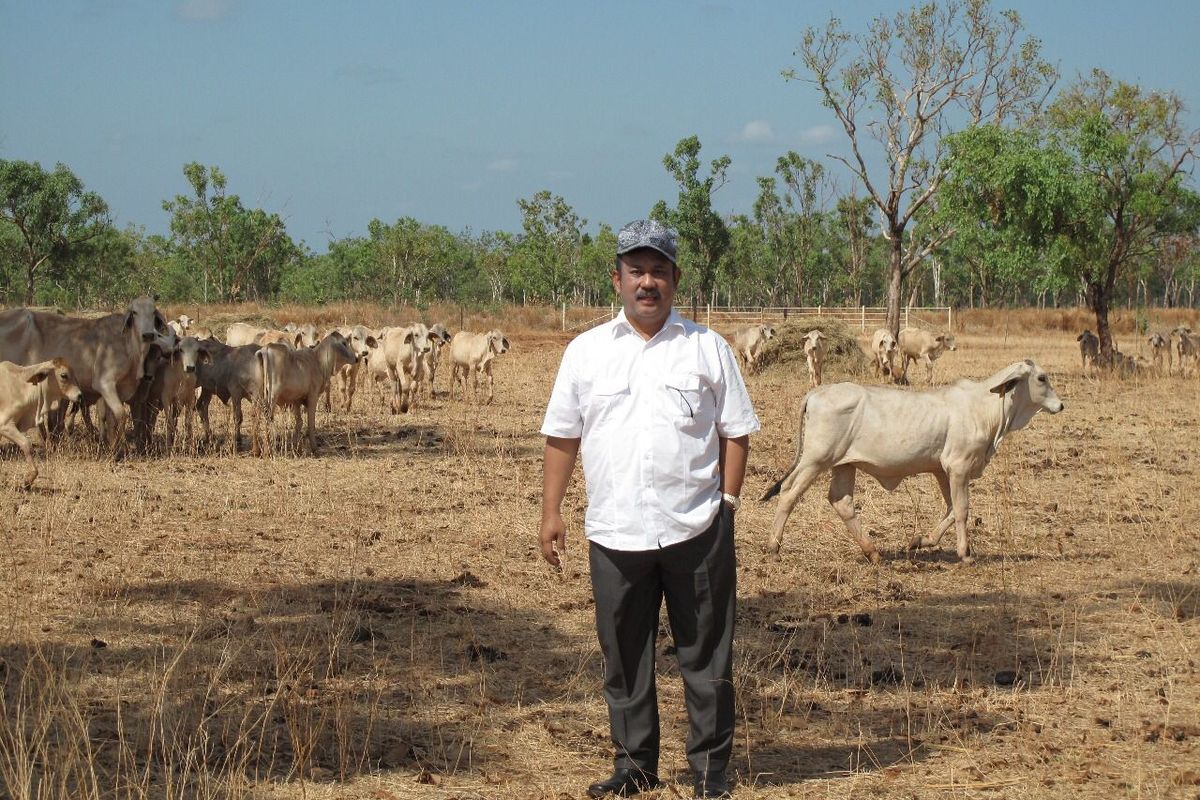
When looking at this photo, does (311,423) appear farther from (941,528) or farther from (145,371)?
(941,528)

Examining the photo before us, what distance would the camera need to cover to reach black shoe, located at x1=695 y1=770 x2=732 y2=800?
546 centimetres

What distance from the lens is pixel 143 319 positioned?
53.9 ft

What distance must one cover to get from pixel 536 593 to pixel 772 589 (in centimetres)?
174

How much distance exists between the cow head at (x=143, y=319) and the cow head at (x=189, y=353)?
353mm

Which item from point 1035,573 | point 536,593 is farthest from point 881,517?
point 536,593

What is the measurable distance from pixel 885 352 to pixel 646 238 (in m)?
24.8

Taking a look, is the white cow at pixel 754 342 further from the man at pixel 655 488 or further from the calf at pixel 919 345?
the man at pixel 655 488

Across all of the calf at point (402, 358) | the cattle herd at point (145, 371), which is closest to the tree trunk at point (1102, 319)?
the calf at point (402, 358)

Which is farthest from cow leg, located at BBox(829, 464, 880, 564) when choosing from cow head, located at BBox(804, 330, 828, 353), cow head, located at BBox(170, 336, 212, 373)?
cow head, located at BBox(804, 330, 828, 353)

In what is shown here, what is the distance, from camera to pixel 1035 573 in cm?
1034

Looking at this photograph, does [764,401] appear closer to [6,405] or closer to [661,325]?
[6,405]

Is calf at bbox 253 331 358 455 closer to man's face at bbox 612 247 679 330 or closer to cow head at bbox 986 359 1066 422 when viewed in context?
cow head at bbox 986 359 1066 422

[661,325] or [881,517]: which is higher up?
[661,325]

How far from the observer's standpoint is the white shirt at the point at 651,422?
209 inches
